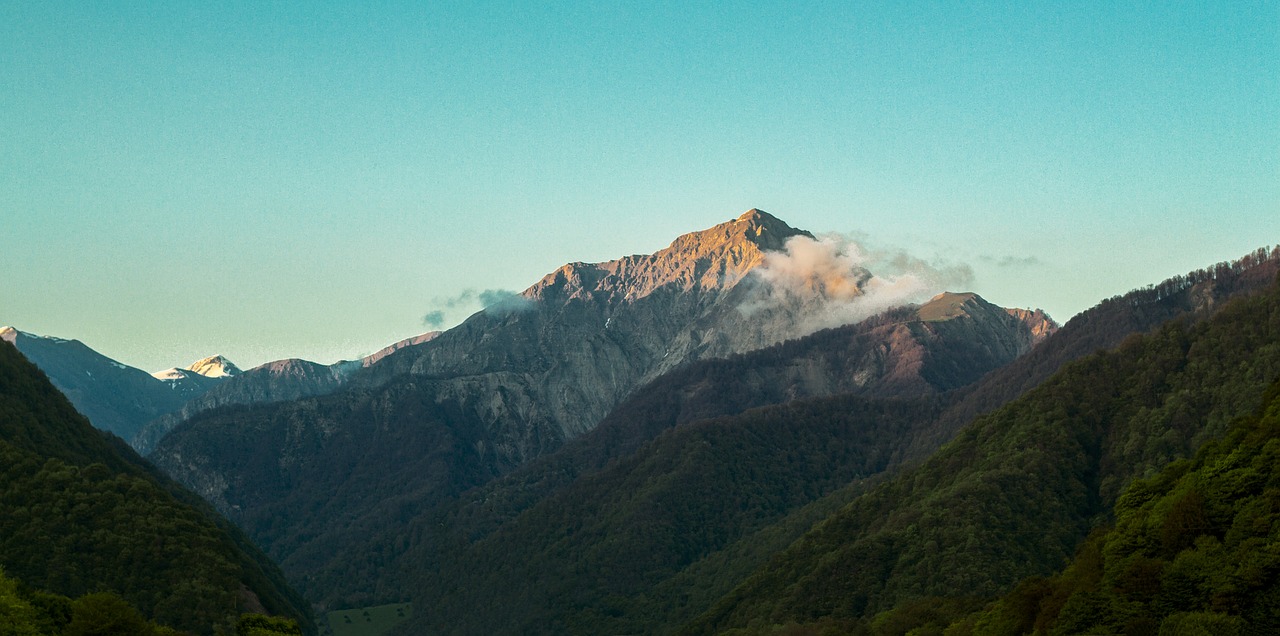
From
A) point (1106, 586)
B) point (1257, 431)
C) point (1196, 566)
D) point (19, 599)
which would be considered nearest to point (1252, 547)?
point (1196, 566)

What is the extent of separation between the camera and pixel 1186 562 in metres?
156

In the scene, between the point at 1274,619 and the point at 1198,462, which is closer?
the point at 1274,619

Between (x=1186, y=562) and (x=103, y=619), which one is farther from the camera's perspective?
(x=1186, y=562)

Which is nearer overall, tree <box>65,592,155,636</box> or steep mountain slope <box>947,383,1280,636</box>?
steep mountain slope <box>947,383,1280,636</box>

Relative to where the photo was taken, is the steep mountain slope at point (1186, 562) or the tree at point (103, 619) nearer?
the steep mountain slope at point (1186, 562)

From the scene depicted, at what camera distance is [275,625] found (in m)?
183

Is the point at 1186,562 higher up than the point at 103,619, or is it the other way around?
the point at 103,619

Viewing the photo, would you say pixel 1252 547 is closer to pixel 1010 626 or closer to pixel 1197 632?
pixel 1197 632

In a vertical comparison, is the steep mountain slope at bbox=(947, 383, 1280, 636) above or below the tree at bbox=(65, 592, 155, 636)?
below

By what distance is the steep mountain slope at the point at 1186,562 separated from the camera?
147m

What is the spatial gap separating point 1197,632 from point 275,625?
121763mm

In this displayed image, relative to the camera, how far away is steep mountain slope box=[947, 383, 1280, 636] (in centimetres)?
14662

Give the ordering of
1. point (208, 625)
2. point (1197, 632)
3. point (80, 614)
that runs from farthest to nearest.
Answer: point (208, 625)
point (80, 614)
point (1197, 632)

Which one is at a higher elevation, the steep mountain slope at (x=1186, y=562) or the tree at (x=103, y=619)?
the tree at (x=103, y=619)
